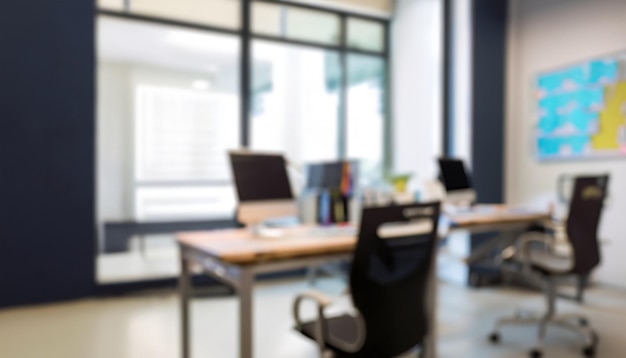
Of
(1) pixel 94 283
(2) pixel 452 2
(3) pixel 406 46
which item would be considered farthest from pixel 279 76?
(1) pixel 94 283

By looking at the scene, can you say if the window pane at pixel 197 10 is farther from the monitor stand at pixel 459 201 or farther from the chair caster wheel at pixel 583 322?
the chair caster wheel at pixel 583 322

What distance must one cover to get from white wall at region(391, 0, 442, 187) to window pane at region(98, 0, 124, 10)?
3151 millimetres

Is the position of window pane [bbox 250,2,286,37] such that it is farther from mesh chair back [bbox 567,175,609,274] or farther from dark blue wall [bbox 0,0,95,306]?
mesh chair back [bbox 567,175,609,274]

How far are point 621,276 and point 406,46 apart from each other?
3.34 m

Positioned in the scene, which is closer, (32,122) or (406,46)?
(32,122)

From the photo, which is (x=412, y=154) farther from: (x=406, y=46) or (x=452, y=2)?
(x=452, y=2)

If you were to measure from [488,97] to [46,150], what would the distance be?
441cm

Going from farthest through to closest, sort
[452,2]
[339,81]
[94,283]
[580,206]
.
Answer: [339,81] → [452,2] → [94,283] → [580,206]

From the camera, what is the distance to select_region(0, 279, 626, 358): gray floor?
9.05 feet

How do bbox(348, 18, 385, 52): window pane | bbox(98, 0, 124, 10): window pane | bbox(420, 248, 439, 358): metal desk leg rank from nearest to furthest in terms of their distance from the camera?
1. bbox(420, 248, 439, 358): metal desk leg
2. bbox(98, 0, 124, 10): window pane
3. bbox(348, 18, 385, 52): window pane

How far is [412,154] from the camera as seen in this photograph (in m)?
5.32

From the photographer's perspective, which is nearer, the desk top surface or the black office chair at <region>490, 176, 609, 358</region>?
the desk top surface

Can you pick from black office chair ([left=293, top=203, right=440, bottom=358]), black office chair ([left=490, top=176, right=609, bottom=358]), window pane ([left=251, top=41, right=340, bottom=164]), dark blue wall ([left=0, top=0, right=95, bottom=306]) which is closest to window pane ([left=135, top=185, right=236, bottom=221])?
dark blue wall ([left=0, top=0, right=95, bottom=306])

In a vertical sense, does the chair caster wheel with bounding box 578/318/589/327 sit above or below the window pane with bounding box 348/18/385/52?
below
